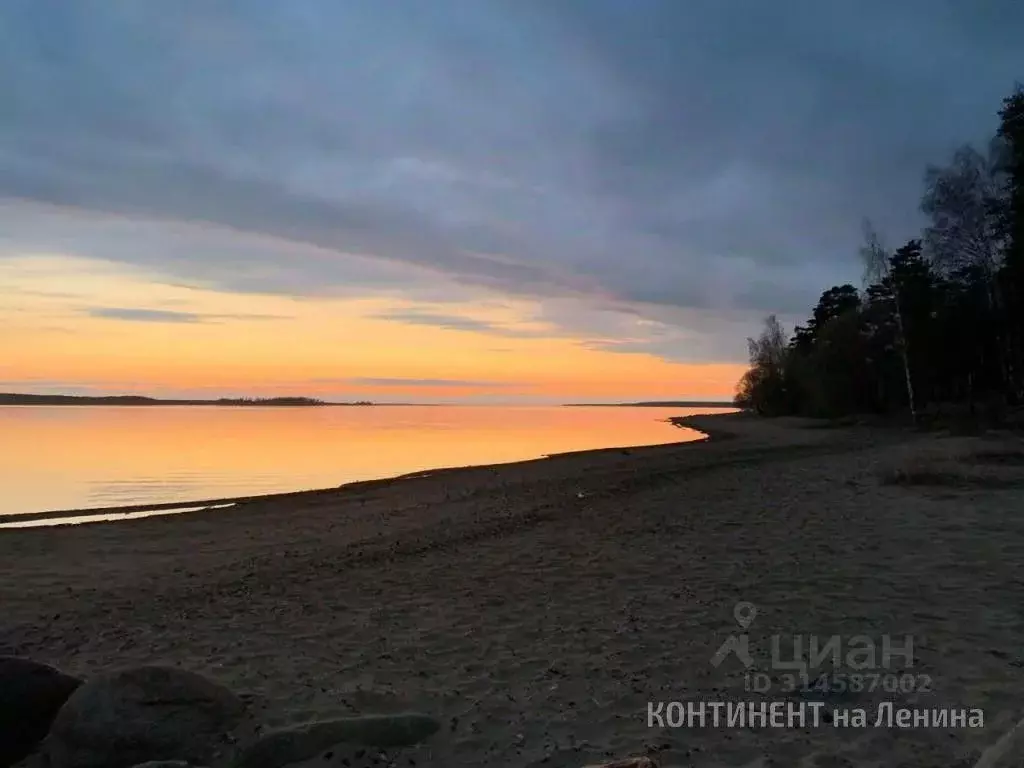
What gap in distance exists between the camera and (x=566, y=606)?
8461 millimetres

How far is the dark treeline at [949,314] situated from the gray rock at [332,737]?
110 ft

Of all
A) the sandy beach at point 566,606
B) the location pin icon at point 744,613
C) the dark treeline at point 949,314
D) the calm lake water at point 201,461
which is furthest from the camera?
the dark treeline at point 949,314

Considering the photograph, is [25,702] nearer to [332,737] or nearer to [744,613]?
[332,737]

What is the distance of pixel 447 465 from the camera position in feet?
110

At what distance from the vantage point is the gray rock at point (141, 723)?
17.2 feet

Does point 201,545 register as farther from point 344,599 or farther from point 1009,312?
point 1009,312

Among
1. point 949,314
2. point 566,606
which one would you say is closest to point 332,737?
point 566,606

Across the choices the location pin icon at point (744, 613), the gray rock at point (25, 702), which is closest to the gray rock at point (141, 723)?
the gray rock at point (25, 702)

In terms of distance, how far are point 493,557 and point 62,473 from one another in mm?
25812

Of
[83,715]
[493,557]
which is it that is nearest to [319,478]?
[493,557]

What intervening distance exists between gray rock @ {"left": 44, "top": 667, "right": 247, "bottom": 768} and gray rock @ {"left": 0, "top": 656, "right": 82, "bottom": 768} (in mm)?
231

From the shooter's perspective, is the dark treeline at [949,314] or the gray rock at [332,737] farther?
the dark treeline at [949,314]

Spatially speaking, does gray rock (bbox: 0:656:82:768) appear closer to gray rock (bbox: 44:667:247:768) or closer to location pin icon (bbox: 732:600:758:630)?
gray rock (bbox: 44:667:247:768)

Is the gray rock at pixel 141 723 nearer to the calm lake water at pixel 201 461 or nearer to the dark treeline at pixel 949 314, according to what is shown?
the calm lake water at pixel 201 461
